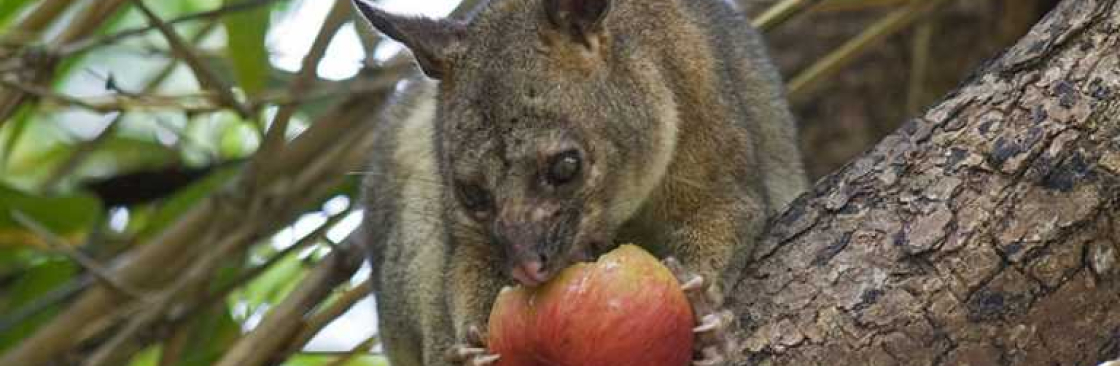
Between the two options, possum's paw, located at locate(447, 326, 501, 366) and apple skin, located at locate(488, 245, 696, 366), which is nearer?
apple skin, located at locate(488, 245, 696, 366)

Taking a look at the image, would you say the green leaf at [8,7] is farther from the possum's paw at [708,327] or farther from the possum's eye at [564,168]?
the possum's paw at [708,327]

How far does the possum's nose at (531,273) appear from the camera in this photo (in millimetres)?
3525

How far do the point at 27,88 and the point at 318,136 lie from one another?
42.1 inches

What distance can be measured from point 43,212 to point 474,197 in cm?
233

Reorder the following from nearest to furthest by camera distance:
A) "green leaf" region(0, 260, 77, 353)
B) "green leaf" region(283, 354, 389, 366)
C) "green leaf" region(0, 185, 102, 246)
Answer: "green leaf" region(0, 185, 102, 246) → "green leaf" region(0, 260, 77, 353) → "green leaf" region(283, 354, 389, 366)

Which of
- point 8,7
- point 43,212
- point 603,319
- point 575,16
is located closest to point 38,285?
point 43,212

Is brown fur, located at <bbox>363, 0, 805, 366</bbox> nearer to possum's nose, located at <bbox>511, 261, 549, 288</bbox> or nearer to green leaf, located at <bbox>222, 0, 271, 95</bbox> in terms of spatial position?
possum's nose, located at <bbox>511, 261, 549, 288</bbox>

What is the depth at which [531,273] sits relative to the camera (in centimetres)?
352

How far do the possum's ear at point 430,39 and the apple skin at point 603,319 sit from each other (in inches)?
24.8

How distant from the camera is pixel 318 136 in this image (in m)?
5.79

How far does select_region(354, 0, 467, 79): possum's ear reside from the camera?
155 inches

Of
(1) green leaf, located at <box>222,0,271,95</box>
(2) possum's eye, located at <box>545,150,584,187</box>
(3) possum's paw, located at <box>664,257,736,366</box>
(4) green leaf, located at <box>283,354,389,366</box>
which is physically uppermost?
(1) green leaf, located at <box>222,0,271,95</box>

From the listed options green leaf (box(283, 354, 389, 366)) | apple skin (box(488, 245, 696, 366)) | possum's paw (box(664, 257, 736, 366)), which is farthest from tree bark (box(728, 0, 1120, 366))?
green leaf (box(283, 354, 389, 366))

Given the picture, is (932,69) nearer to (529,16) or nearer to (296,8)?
(296,8)
